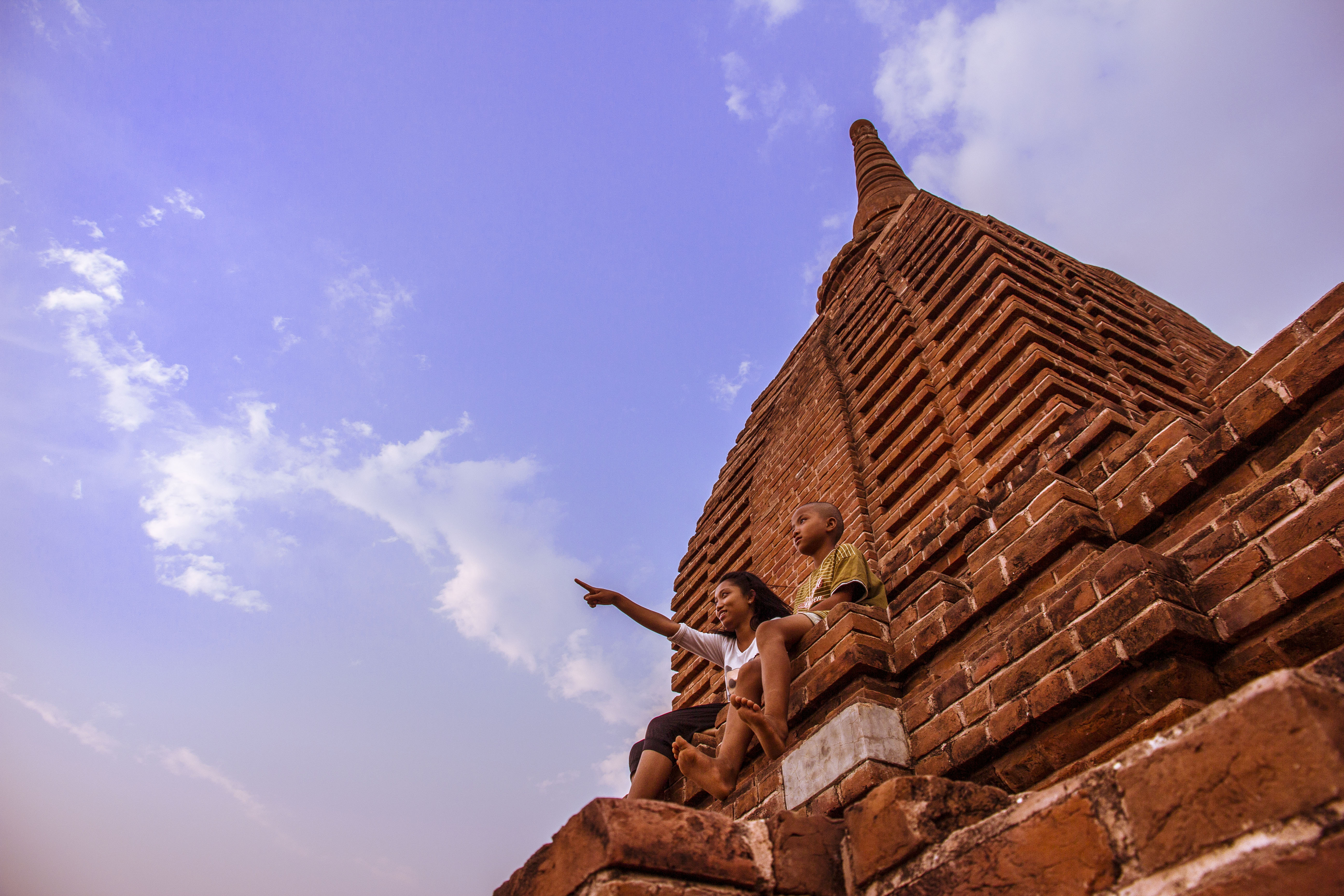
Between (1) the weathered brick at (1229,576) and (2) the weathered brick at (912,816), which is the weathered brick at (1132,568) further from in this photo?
(2) the weathered brick at (912,816)

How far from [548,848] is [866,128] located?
12662 millimetres

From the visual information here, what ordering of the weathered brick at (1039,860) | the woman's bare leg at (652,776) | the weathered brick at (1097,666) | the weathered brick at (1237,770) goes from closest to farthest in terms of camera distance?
the weathered brick at (1237,770), the weathered brick at (1039,860), the weathered brick at (1097,666), the woman's bare leg at (652,776)

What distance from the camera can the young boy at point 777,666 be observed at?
77.8 inches

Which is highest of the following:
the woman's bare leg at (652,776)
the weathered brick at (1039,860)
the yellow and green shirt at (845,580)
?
the yellow and green shirt at (845,580)

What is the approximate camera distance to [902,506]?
3371 millimetres

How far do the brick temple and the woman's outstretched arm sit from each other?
62 cm

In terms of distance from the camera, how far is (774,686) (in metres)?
2.16

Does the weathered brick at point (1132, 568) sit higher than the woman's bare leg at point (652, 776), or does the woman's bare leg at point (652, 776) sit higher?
the woman's bare leg at point (652, 776)

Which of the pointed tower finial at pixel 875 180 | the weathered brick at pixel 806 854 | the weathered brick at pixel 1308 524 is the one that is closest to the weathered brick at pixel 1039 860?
the weathered brick at pixel 806 854

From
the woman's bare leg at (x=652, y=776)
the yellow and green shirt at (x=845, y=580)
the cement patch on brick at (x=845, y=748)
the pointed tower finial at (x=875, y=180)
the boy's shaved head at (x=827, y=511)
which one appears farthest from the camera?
the pointed tower finial at (x=875, y=180)

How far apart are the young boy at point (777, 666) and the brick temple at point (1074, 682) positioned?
7 centimetres

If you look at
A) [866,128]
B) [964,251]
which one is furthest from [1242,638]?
[866,128]

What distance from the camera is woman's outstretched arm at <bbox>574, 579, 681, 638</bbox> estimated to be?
3.25 metres

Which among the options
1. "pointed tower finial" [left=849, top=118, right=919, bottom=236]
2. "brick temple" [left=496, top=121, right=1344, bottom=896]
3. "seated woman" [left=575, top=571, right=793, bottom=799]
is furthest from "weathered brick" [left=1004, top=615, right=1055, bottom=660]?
"pointed tower finial" [left=849, top=118, right=919, bottom=236]
